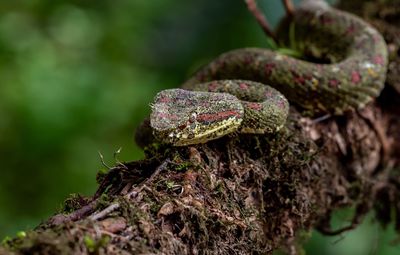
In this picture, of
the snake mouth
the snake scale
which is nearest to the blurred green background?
the snake scale

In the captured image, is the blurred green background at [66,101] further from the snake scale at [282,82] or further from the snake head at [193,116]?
the snake head at [193,116]

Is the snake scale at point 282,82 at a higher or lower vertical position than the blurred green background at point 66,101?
lower

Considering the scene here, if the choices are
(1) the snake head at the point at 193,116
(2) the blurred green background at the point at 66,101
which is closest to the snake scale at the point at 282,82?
(1) the snake head at the point at 193,116

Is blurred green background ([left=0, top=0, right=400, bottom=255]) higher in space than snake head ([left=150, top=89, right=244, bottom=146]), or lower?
higher

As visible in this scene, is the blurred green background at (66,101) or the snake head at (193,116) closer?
the snake head at (193,116)

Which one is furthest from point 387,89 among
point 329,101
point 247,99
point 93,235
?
point 93,235

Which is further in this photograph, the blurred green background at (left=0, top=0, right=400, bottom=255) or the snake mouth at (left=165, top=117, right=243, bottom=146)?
the blurred green background at (left=0, top=0, right=400, bottom=255)

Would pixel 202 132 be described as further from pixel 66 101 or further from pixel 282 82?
pixel 66 101

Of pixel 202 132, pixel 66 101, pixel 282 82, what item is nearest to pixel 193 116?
pixel 202 132

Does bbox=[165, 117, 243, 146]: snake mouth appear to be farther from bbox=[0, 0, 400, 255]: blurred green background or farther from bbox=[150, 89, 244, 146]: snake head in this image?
bbox=[0, 0, 400, 255]: blurred green background
